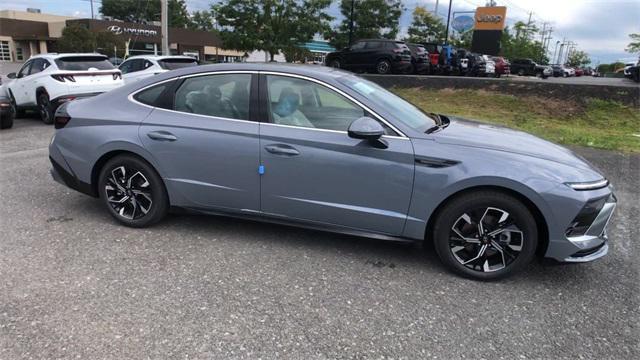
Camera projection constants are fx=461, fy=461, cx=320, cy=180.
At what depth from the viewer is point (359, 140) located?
3510 mm

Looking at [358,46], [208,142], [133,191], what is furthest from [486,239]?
[358,46]

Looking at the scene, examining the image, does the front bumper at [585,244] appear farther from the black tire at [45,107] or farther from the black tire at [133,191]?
the black tire at [45,107]

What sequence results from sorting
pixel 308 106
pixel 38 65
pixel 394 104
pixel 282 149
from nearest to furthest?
pixel 282 149 < pixel 308 106 < pixel 394 104 < pixel 38 65

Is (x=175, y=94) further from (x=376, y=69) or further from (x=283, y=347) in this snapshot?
(x=376, y=69)

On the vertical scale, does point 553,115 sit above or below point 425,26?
below

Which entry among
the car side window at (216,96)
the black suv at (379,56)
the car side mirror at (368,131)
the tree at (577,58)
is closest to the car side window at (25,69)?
the car side window at (216,96)

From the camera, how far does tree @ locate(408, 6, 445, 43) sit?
41.9m

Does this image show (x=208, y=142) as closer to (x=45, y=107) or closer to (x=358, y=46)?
(x=45, y=107)

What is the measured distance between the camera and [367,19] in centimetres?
3045

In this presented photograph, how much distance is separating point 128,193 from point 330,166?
198 centimetres

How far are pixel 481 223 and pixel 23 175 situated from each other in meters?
5.73

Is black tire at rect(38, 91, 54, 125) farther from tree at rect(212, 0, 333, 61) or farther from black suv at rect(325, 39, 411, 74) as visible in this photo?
tree at rect(212, 0, 333, 61)

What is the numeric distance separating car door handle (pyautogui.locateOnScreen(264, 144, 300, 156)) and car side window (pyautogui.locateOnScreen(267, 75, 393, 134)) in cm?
20

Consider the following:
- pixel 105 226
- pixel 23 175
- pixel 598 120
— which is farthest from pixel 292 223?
pixel 598 120
